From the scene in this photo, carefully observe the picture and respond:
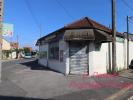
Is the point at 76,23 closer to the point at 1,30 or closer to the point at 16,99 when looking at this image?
the point at 1,30

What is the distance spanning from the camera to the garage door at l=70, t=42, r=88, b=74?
21969mm

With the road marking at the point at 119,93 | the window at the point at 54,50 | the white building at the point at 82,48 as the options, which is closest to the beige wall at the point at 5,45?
the window at the point at 54,50

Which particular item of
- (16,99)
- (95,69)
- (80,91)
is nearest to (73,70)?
(95,69)

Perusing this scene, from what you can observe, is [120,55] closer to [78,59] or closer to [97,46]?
[97,46]

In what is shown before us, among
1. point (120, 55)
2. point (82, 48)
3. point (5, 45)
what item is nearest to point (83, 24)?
point (82, 48)

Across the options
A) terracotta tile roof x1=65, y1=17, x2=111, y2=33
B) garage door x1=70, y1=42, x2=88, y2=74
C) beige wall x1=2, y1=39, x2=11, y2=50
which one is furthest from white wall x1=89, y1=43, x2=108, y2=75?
beige wall x1=2, y1=39, x2=11, y2=50

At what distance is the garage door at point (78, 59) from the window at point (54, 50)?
118 inches

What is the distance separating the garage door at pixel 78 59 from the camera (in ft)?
72.1

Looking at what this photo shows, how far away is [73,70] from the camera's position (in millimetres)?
21984

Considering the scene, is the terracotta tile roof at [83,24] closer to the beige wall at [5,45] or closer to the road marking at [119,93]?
the road marking at [119,93]

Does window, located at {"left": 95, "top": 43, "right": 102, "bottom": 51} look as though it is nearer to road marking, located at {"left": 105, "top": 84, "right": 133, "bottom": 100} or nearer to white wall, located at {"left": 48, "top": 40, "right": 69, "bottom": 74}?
white wall, located at {"left": 48, "top": 40, "right": 69, "bottom": 74}

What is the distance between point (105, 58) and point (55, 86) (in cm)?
862

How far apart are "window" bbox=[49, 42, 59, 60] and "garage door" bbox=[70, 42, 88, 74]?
9.82 feet

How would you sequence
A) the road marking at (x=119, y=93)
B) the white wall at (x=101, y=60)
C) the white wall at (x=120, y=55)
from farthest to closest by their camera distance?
the white wall at (x=120, y=55) < the white wall at (x=101, y=60) < the road marking at (x=119, y=93)
